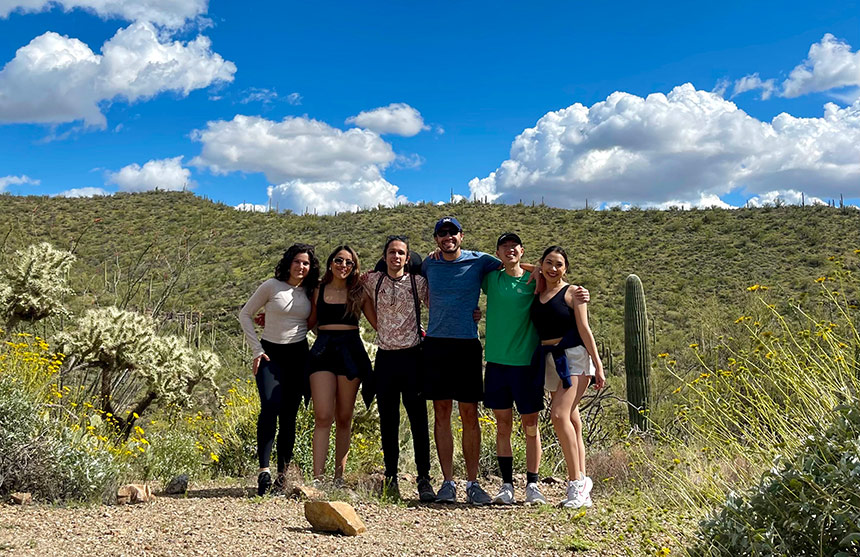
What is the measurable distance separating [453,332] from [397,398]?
2.36ft

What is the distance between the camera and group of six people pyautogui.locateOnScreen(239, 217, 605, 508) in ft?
17.7

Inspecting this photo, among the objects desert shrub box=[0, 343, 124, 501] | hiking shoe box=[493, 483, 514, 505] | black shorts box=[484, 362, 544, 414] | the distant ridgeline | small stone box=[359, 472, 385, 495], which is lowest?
hiking shoe box=[493, 483, 514, 505]

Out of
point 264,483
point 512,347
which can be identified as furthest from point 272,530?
point 512,347

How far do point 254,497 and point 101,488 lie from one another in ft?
3.60

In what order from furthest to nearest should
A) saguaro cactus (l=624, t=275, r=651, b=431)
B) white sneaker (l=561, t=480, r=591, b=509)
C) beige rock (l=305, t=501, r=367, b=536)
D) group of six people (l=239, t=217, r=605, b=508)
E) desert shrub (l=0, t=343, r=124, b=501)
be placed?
1. saguaro cactus (l=624, t=275, r=651, b=431)
2. group of six people (l=239, t=217, r=605, b=508)
3. white sneaker (l=561, t=480, r=591, b=509)
4. desert shrub (l=0, t=343, r=124, b=501)
5. beige rock (l=305, t=501, r=367, b=536)

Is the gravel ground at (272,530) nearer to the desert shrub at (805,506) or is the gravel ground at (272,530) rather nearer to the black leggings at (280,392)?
the black leggings at (280,392)

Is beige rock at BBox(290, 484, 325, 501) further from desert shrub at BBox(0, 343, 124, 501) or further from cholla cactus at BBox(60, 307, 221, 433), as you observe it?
cholla cactus at BBox(60, 307, 221, 433)

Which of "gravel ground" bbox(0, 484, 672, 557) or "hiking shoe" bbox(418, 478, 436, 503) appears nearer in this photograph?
"gravel ground" bbox(0, 484, 672, 557)

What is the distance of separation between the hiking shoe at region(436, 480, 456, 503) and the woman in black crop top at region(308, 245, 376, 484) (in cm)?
79

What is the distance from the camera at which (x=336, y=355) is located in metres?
5.54

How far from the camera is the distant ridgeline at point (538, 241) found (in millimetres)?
23641

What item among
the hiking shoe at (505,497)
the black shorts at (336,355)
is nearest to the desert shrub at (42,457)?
the black shorts at (336,355)

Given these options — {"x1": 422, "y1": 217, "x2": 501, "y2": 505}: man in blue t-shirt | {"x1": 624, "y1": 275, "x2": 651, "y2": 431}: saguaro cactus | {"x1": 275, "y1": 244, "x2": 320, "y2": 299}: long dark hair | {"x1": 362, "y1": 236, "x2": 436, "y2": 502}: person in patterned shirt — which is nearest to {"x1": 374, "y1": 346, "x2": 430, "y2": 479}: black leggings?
{"x1": 362, "y1": 236, "x2": 436, "y2": 502}: person in patterned shirt

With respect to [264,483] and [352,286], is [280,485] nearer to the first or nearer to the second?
→ [264,483]
